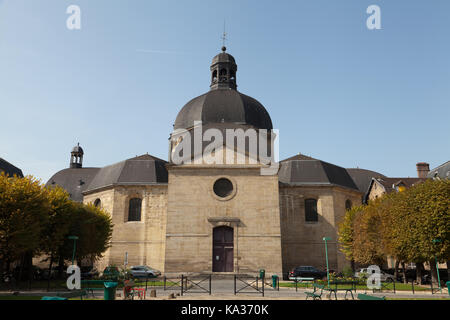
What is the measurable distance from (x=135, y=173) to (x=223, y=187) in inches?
441

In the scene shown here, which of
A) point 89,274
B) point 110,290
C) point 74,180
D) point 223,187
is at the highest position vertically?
point 74,180

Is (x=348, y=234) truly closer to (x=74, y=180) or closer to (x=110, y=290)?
(x=110, y=290)

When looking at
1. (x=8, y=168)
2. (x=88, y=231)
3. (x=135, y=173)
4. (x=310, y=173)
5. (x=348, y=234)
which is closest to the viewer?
(x=88, y=231)

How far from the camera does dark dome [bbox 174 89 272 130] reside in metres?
33.0

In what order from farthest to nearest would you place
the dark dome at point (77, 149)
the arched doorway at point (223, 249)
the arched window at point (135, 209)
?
the dark dome at point (77, 149) < the arched window at point (135, 209) < the arched doorway at point (223, 249)

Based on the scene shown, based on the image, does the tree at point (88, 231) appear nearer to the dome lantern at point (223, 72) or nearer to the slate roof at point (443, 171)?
the dome lantern at point (223, 72)

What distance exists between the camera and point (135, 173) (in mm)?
34969

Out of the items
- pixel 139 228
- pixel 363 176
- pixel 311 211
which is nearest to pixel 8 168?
pixel 139 228

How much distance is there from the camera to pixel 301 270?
2717 centimetres

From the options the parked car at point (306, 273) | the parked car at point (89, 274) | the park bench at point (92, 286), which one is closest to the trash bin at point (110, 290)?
the park bench at point (92, 286)

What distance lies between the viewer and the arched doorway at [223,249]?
26.0m

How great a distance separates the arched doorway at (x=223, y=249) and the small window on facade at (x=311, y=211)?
32.0 ft
